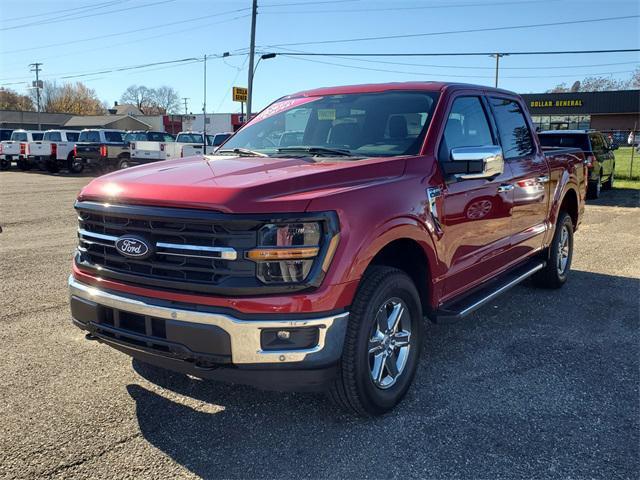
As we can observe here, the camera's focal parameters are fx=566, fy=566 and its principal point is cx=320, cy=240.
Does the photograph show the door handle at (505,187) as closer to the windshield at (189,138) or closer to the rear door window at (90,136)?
the windshield at (189,138)

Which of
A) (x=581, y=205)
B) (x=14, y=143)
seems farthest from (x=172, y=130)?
(x=581, y=205)

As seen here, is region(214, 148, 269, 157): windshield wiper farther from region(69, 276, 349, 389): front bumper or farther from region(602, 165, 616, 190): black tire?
region(602, 165, 616, 190): black tire

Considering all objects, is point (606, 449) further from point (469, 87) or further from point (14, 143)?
point (14, 143)

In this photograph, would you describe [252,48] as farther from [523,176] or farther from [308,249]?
[308,249]

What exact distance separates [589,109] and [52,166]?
49704 millimetres

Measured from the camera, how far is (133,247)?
9.95ft

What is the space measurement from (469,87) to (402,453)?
3.00 m

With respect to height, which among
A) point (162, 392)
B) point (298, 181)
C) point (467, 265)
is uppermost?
point (298, 181)

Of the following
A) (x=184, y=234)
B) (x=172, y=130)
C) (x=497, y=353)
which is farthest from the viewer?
(x=172, y=130)

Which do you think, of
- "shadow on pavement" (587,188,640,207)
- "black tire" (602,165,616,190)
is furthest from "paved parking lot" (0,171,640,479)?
"black tire" (602,165,616,190)

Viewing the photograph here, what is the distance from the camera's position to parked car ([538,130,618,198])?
14.4m

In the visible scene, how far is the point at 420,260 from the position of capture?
374cm

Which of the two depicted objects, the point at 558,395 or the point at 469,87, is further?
the point at 469,87

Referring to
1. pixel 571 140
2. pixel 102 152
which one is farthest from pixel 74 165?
pixel 571 140
